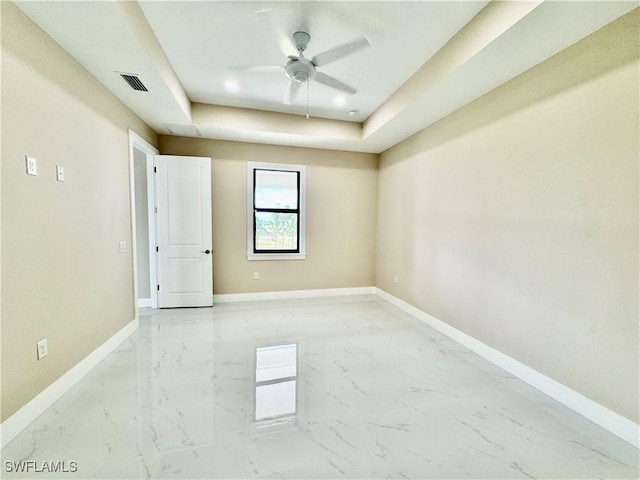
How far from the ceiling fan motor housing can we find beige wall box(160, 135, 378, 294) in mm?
2345

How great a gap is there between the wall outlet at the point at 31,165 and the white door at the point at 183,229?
2.26 m

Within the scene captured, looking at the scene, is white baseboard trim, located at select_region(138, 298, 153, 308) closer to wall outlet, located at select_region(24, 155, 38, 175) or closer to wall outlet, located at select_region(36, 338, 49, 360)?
wall outlet, located at select_region(36, 338, 49, 360)

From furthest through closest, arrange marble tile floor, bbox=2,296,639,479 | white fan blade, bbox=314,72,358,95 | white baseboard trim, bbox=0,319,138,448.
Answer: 1. white fan blade, bbox=314,72,358,95
2. white baseboard trim, bbox=0,319,138,448
3. marble tile floor, bbox=2,296,639,479

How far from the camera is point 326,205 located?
5039 millimetres

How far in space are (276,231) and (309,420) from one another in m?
3.38

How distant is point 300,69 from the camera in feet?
7.77

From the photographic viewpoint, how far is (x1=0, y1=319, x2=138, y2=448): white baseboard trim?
1.67 meters

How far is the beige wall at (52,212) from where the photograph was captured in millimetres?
1723

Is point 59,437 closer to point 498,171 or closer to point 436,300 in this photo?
point 436,300

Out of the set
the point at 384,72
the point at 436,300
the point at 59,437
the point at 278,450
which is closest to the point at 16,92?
the point at 59,437

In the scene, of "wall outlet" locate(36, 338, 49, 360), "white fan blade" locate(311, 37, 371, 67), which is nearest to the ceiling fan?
"white fan blade" locate(311, 37, 371, 67)

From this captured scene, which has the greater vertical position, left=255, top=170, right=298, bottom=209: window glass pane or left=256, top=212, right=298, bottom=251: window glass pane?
left=255, top=170, right=298, bottom=209: window glass pane

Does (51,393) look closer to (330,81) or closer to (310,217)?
(330,81)

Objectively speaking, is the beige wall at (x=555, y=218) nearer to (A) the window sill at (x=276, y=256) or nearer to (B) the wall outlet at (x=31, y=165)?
(A) the window sill at (x=276, y=256)
